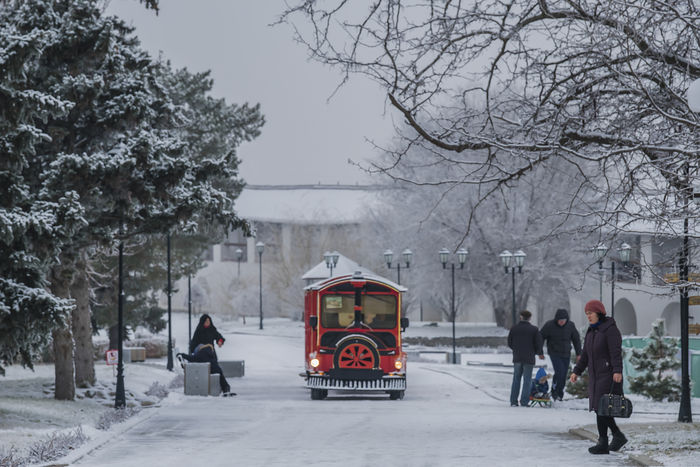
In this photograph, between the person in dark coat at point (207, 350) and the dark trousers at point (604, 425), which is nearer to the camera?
the dark trousers at point (604, 425)

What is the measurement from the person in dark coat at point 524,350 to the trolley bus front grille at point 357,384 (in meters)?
3.09

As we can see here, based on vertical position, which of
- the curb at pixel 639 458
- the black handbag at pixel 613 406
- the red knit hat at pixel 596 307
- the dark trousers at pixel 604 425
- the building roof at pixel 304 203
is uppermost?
the building roof at pixel 304 203

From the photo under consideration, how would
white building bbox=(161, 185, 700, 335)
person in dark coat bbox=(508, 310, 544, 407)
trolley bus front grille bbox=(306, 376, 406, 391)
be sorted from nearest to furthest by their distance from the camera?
person in dark coat bbox=(508, 310, 544, 407)
trolley bus front grille bbox=(306, 376, 406, 391)
white building bbox=(161, 185, 700, 335)

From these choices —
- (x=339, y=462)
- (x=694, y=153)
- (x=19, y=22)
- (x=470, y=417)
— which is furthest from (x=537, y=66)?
(x=19, y=22)

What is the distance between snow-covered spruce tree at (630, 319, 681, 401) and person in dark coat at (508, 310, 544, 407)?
80.0 inches

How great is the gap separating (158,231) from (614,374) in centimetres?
1080

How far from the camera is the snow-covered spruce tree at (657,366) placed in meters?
20.5

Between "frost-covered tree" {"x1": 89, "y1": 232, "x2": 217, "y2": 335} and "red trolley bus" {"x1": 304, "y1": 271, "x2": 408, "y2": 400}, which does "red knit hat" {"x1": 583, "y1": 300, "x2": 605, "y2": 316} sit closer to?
"red trolley bus" {"x1": 304, "y1": 271, "x2": 408, "y2": 400}

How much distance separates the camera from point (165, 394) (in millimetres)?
23266

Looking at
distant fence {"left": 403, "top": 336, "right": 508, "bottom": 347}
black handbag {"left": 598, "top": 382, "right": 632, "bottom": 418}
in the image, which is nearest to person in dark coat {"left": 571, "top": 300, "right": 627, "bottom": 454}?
black handbag {"left": 598, "top": 382, "right": 632, "bottom": 418}

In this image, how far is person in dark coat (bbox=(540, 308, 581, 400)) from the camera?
20.9 meters

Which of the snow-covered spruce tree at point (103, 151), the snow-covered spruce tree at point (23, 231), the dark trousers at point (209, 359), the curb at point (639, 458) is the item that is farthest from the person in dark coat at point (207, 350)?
the curb at point (639, 458)

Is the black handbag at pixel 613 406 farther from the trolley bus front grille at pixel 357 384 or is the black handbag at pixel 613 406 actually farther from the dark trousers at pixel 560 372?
the trolley bus front grille at pixel 357 384

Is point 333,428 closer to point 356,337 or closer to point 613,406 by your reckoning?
point 613,406
